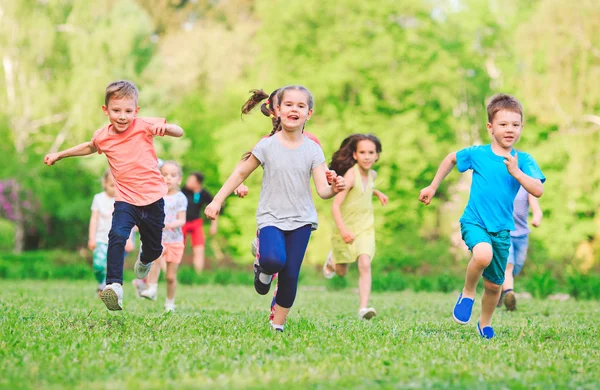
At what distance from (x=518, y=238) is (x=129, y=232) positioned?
20.3 ft

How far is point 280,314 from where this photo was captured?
676cm

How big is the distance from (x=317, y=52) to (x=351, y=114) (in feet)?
11.1

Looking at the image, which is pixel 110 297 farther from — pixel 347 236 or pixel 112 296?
pixel 347 236

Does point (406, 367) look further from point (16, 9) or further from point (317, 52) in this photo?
point (16, 9)

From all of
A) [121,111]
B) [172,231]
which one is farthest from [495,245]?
[172,231]

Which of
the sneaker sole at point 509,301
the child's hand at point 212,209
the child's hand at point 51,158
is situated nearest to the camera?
the child's hand at point 212,209

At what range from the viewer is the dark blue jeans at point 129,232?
23.3ft

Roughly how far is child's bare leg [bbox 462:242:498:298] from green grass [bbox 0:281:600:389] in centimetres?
42

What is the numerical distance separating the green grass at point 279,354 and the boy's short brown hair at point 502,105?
197 centimetres

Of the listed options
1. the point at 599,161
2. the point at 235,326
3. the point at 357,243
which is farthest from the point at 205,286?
the point at 599,161

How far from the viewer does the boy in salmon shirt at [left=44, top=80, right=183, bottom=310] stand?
24.4 feet

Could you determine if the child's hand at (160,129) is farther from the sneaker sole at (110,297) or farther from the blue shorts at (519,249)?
the blue shorts at (519,249)

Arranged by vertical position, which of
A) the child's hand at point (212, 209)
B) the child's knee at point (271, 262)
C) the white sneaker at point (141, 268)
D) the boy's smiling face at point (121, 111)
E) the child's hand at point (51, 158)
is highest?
the boy's smiling face at point (121, 111)

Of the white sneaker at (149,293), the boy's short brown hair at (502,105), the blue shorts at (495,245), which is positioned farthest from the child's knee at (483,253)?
the white sneaker at (149,293)
